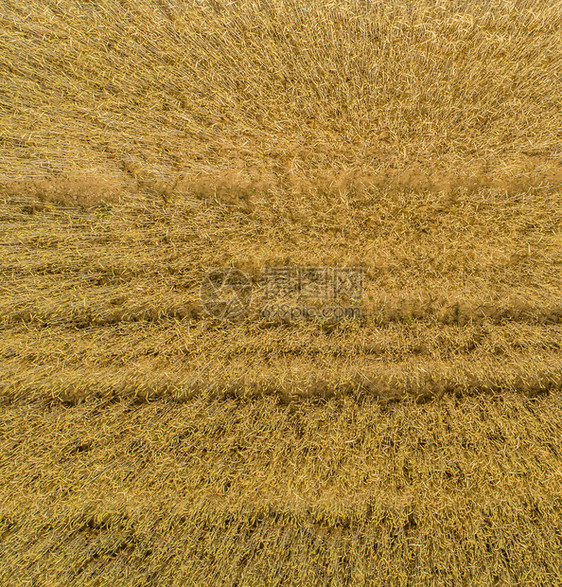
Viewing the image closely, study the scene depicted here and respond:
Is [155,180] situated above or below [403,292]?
above

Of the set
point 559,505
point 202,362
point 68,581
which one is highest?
point 202,362

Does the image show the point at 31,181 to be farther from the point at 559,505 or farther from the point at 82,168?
the point at 559,505

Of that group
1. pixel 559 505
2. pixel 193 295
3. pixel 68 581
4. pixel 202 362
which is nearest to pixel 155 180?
pixel 193 295

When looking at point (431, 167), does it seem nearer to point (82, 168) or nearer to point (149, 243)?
point (149, 243)

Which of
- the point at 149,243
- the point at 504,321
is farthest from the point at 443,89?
the point at 149,243

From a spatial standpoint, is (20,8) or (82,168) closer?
(20,8)

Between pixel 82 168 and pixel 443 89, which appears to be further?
pixel 82 168
